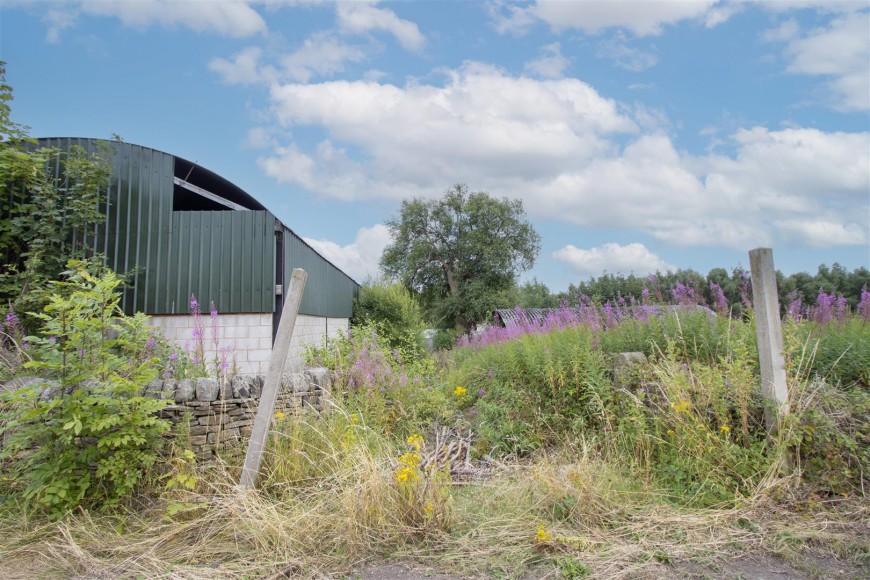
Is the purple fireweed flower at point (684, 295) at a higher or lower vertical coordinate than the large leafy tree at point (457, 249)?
lower

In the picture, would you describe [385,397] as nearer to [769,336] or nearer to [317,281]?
[769,336]

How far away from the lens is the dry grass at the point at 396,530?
3.27 m

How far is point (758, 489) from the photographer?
3.91 meters

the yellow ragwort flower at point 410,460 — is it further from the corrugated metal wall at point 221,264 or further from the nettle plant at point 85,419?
the corrugated metal wall at point 221,264

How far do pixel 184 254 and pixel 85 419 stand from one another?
21.8 feet

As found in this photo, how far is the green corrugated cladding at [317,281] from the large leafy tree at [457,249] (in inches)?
490

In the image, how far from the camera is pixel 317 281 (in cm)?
1294

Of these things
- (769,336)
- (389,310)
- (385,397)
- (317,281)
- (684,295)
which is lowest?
(385,397)

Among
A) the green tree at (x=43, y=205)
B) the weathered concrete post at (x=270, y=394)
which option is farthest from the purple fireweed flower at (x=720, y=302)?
the green tree at (x=43, y=205)

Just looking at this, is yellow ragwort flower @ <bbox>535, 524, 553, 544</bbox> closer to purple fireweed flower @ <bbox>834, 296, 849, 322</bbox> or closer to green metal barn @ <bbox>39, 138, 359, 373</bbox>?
purple fireweed flower @ <bbox>834, 296, 849, 322</bbox>

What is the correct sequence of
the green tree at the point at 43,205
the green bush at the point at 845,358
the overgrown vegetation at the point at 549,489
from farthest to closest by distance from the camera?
the green tree at the point at 43,205
the green bush at the point at 845,358
the overgrown vegetation at the point at 549,489

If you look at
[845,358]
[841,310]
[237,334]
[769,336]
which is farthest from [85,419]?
[841,310]

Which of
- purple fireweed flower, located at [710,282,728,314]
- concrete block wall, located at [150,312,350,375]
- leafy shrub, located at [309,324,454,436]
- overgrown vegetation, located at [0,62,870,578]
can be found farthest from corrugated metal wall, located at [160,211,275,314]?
purple fireweed flower, located at [710,282,728,314]

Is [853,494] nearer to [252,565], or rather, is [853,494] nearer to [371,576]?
[371,576]
